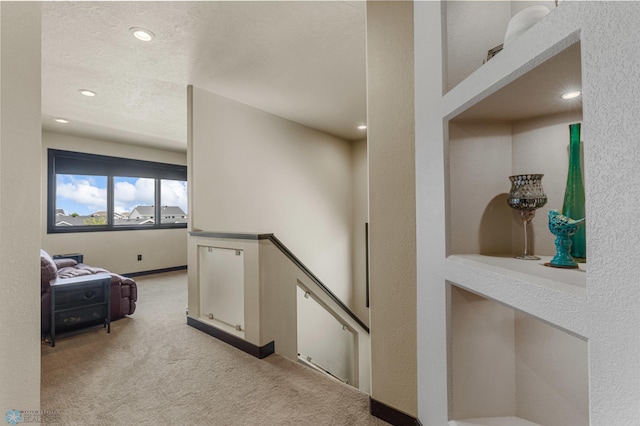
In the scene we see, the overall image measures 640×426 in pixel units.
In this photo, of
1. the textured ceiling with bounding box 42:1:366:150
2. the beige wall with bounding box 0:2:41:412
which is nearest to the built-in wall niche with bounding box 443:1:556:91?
the textured ceiling with bounding box 42:1:366:150

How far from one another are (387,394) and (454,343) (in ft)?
2.45

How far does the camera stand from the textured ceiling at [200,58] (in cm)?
206

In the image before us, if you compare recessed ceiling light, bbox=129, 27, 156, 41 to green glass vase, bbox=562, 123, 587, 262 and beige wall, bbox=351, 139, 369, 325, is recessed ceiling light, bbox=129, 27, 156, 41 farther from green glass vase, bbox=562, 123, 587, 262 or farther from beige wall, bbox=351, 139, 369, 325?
beige wall, bbox=351, 139, 369, 325

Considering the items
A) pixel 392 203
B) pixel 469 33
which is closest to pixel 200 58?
pixel 392 203

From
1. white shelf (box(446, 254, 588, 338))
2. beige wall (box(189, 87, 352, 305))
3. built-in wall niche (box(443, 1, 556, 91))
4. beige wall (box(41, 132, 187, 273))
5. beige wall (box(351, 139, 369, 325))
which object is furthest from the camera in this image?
beige wall (box(351, 139, 369, 325))

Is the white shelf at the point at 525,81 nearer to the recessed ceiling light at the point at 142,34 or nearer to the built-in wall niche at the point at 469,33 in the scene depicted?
the built-in wall niche at the point at 469,33

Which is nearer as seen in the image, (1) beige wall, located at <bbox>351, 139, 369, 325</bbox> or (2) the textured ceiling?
(2) the textured ceiling

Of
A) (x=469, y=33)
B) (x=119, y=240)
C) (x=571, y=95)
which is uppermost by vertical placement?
(x=469, y=33)

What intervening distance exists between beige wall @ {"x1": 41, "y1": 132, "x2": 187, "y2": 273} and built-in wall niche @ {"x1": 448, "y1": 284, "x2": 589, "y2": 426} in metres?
6.07

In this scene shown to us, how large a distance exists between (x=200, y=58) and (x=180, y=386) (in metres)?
2.67

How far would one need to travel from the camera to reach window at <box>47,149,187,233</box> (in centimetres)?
502
